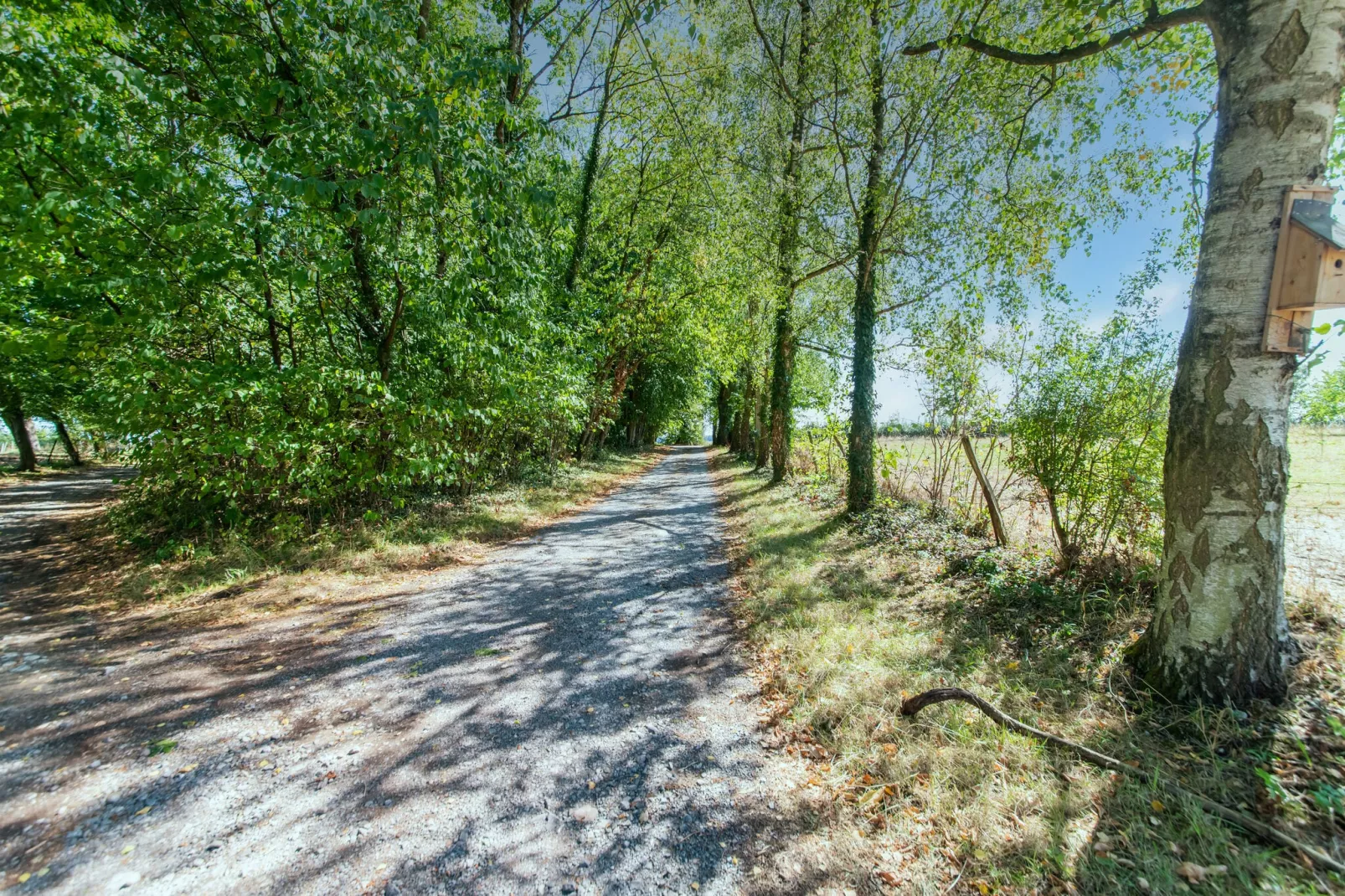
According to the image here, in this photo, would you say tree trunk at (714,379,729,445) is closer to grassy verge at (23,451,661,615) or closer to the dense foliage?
grassy verge at (23,451,661,615)

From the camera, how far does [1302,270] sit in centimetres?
257

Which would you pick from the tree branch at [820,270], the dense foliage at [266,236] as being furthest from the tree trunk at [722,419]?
the dense foliage at [266,236]

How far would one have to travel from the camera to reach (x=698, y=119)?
11898 mm

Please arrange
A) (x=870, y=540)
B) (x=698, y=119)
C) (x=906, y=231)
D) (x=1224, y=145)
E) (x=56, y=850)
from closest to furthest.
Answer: (x=56, y=850) < (x=1224, y=145) < (x=870, y=540) < (x=906, y=231) < (x=698, y=119)

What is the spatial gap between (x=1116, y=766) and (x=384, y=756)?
3.85m

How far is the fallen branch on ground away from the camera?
1.93 meters

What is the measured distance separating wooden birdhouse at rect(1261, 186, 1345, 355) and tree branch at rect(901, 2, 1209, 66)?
1341 mm

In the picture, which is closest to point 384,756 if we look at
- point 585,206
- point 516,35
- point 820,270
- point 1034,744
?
point 1034,744

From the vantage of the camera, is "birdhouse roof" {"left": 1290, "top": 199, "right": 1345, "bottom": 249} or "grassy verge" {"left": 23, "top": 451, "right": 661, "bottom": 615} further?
"grassy verge" {"left": 23, "top": 451, "right": 661, "bottom": 615}

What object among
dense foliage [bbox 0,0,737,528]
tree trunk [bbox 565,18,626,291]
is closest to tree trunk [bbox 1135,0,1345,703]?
dense foliage [bbox 0,0,737,528]

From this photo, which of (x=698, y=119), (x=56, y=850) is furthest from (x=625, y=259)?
(x=56, y=850)

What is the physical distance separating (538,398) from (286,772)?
328 inches

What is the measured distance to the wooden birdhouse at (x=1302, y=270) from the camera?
→ 2.49 m

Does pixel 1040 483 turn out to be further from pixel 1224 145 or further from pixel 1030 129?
pixel 1030 129
